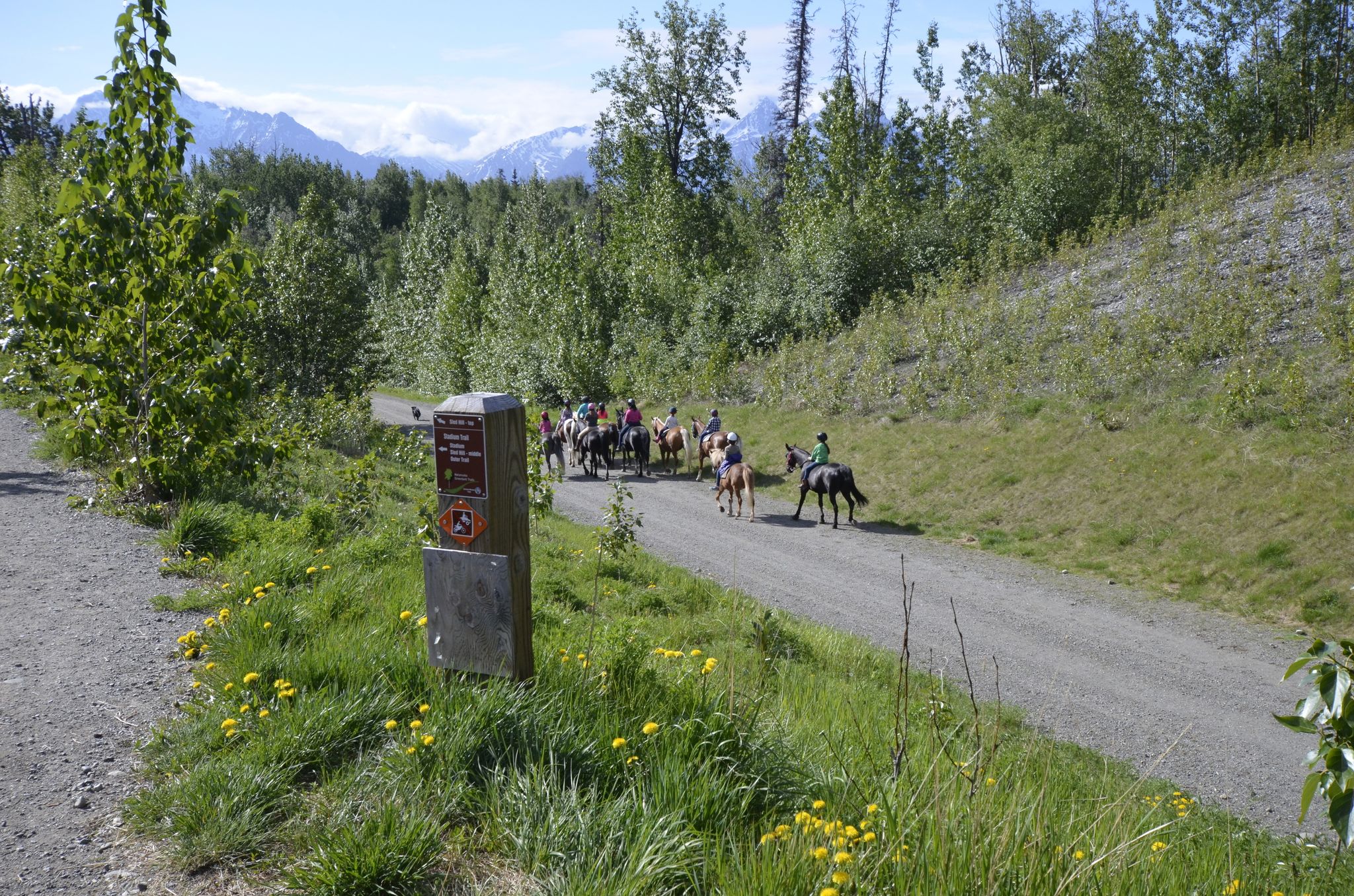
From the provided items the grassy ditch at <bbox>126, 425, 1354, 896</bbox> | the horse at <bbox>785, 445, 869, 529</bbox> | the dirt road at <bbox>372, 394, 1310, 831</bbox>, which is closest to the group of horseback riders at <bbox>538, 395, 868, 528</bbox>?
the horse at <bbox>785, 445, 869, 529</bbox>

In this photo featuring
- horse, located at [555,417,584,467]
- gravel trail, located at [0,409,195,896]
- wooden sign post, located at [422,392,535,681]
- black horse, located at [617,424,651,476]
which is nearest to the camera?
gravel trail, located at [0,409,195,896]

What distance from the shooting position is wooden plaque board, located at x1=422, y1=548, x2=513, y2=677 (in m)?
4.07

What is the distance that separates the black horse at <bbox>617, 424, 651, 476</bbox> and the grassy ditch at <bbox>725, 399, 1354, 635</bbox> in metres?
4.69

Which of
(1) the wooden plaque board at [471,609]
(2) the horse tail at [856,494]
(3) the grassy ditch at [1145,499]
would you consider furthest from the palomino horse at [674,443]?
(1) the wooden plaque board at [471,609]

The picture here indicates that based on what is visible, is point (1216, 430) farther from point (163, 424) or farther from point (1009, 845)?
point (163, 424)

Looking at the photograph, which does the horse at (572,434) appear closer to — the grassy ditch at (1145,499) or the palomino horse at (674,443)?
the palomino horse at (674,443)

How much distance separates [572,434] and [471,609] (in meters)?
22.8

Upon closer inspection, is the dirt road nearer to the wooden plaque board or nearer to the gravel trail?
the wooden plaque board

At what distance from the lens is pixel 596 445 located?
2475 centimetres


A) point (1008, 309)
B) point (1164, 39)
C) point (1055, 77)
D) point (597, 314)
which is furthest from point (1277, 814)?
point (1055, 77)

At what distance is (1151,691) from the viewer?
965cm

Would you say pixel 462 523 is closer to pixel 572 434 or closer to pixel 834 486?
pixel 834 486

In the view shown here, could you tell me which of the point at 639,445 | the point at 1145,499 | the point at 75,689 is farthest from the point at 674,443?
the point at 75,689

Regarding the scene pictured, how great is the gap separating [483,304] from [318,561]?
147 feet
